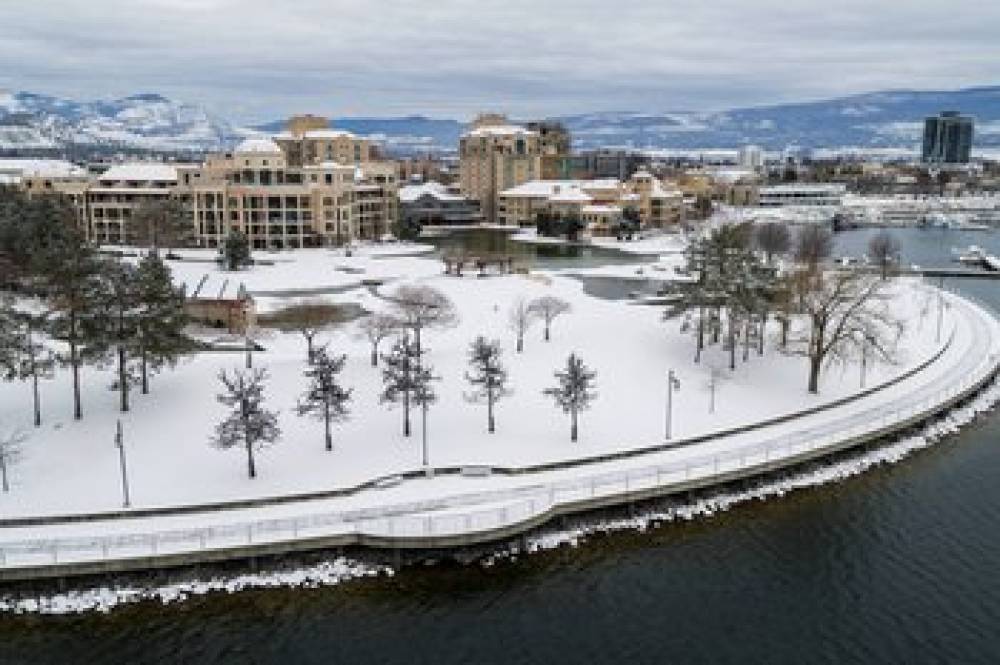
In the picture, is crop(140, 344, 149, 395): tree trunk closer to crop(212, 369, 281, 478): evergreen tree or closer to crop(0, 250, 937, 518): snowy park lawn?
crop(0, 250, 937, 518): snowy park lawn

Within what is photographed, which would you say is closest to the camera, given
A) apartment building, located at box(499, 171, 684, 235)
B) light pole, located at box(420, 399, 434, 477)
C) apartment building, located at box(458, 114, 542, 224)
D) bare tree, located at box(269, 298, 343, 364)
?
light pole, located at box(420, 399, 434, 477)

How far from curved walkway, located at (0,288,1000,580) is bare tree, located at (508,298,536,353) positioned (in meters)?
13.2

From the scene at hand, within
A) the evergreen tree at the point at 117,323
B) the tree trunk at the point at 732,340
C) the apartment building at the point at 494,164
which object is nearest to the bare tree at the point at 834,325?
the tree trunk at the point at 732,340

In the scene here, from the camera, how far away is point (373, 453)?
34.2 metres

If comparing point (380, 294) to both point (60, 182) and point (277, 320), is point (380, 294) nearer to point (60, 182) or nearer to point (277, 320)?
point (277, 320)

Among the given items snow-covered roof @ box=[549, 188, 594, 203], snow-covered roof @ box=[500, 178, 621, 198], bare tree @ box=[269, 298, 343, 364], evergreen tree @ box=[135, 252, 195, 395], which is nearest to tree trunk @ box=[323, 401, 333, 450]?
evergreen tree @ box=[135, 252, 195, 395]

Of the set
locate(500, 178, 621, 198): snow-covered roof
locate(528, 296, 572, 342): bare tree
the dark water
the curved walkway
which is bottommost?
the dark water

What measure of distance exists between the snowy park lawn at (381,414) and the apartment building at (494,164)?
80.8 metres

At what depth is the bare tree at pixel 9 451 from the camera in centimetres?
3130

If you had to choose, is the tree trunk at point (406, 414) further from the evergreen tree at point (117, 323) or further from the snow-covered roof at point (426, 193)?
the snow-covered roof at point (426, 193)

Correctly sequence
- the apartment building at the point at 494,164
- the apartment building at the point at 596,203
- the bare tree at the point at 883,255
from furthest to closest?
1. the apartment building at the point at 494,164
2. the apartment building at the point at 596,203
3. the bare tree at the point at 883,255

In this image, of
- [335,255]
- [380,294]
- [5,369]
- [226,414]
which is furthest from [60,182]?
[226,414]

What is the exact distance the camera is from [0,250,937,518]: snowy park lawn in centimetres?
3200

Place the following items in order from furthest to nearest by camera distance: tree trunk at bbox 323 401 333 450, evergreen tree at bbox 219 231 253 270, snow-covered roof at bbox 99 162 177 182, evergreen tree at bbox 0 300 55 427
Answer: snow-covered roof at bbox 99 162 177 182, evergreen tree at bbox 219 231 253 270, evergreen tree at bbox 0 300 55 427, tree trunk at bbox 323 401 333 450
